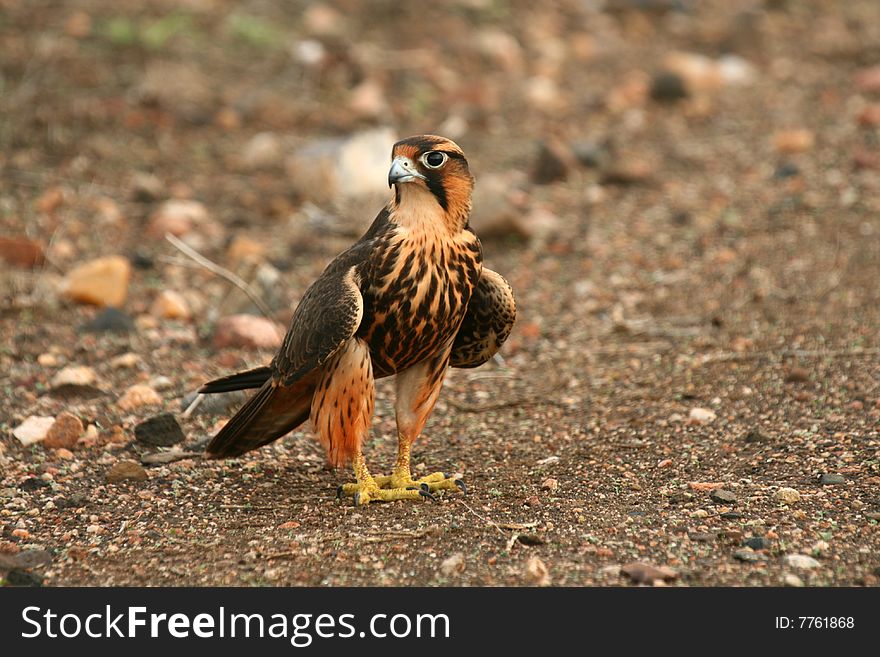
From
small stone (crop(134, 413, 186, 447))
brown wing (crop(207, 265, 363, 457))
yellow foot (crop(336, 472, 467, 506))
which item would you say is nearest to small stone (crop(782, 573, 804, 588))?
yellow foot (crop(336, 472, 467, 506))

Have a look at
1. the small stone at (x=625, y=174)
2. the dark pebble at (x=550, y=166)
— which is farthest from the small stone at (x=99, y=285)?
the small stone at (x=625, y=174)

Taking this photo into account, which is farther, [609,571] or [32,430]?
[32,430]

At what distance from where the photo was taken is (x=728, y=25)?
36.2 feet

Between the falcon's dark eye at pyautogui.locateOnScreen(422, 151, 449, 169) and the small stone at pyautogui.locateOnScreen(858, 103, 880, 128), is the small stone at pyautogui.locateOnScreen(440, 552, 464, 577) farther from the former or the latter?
the small stone at pyautogui.locateOnScreen(858, 103, 880, 128)

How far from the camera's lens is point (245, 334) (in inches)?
228

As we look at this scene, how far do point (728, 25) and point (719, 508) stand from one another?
802 cm

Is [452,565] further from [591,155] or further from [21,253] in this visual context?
[591,155]

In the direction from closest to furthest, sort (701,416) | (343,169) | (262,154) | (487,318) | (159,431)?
(487,318) → (159,431) → (701,416) → (343,169) → (262,154)

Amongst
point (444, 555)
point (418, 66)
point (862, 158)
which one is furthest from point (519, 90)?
point (444, 555)

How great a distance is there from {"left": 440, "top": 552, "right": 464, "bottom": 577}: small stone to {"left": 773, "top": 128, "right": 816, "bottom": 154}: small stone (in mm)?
5626

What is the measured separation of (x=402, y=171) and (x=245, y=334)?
6.53 ft

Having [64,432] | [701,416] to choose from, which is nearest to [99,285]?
[64,432]

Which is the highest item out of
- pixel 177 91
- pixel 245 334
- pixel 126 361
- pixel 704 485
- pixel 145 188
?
pixel 177 91

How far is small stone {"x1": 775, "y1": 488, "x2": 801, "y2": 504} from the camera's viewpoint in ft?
13.2
